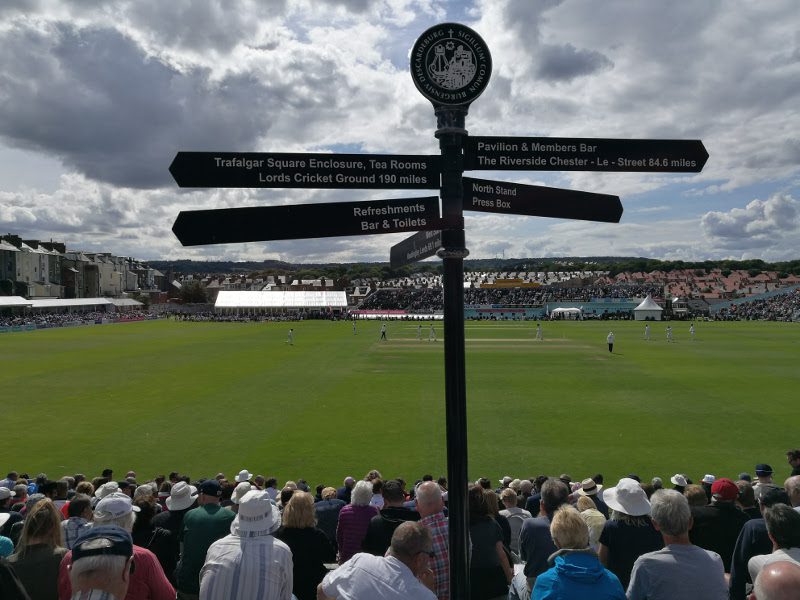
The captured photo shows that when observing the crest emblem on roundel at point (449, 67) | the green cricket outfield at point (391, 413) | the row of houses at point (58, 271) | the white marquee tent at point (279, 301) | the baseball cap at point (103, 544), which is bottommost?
the green cricket outfield at point (391, 413)

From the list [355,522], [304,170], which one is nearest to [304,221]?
[304,170]

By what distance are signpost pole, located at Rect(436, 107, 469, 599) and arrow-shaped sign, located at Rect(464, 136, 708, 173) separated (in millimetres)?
179

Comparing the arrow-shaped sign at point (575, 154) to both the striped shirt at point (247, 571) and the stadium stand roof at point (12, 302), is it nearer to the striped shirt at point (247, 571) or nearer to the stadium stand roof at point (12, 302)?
the striped shirt at point (247, 571)

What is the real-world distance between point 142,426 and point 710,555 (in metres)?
16.5

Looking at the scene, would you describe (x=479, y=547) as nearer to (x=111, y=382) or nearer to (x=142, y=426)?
(x=142, y=426)

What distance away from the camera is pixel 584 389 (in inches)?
870

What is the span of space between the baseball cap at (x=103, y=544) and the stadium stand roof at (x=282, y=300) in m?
87.3

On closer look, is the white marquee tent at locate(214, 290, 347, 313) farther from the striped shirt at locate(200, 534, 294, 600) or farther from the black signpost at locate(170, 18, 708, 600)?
the striped shirt at locate(200, 534, 294, 600)

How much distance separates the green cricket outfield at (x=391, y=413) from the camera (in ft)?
43.0

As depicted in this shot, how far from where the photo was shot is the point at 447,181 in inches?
152

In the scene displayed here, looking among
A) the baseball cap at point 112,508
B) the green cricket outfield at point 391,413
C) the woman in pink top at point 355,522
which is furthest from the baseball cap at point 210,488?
the green cricket outfield at point 391,413

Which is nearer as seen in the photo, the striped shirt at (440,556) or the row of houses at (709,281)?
the striped shirt at (440,556)

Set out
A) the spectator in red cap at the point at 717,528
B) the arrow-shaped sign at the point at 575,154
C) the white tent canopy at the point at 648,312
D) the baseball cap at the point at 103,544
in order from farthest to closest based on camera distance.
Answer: the white tent canopy at the point at 648,312 → the spectator in red cap at the point at 717,528 → the arrow-shaped sign at the point at 575,154 → the baseball cap at the point at 103,544

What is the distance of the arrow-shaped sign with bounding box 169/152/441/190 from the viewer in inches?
147
